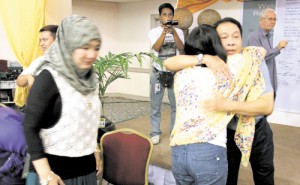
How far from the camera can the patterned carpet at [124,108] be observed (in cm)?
462

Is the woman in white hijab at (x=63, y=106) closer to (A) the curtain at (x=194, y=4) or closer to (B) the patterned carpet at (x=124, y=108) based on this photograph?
(B) the patterned carpet at (x=124, y=108)

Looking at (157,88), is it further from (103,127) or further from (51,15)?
(51,15)

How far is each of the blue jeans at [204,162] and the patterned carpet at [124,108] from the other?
3209 mm

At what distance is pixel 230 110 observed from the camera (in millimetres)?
1119

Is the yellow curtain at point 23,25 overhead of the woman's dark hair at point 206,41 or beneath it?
overhead

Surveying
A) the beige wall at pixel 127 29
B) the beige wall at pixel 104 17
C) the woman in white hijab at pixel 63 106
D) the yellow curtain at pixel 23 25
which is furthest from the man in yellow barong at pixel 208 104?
the beige wall at pixel 104 17

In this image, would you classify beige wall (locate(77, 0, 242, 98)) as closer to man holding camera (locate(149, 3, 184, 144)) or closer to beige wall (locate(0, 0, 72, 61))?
beige wall (locate(0, 0, 72, 61))

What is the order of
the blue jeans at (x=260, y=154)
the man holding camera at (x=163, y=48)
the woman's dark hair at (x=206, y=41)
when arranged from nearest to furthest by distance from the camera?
1. the woman's dark hair at (x=206, y=41)
2. the blue jeans at (x=260, y=154)
3. the man holding camera at (x=163, y=48)

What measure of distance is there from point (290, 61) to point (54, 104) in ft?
12.5

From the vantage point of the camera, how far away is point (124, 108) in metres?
5.26

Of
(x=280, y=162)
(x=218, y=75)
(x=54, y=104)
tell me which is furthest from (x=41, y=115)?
(x=280, y=162)

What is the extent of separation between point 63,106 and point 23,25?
2.62m

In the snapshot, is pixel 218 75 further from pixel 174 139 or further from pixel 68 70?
pixel 68 70

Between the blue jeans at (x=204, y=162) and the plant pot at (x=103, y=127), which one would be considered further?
the plant pot at (x=103, y=127)
